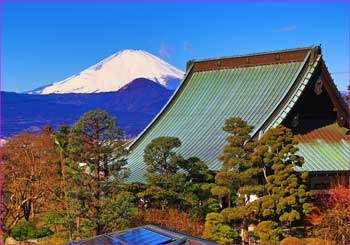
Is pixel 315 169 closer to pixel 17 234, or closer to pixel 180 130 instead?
pixel 180 130

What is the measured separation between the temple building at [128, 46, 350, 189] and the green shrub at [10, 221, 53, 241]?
306 cm

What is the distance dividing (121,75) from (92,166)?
5317 cm

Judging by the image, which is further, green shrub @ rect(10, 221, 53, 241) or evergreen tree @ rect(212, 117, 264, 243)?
green shrub @ rect(10, 221, 53, 241)

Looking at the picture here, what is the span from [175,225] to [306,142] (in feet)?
18.2

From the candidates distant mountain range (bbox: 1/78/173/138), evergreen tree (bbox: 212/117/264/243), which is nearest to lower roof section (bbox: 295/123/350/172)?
evergreen tree (bbox: 212/117/264/243)

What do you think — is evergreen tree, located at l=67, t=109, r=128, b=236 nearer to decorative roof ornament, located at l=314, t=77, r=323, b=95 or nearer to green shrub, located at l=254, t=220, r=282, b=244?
green shrub, located at l=254, t=220, r=282, b=244

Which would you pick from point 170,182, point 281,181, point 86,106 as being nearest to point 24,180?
point 170,182

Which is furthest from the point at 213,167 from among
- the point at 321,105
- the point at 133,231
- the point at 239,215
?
the point at 133,231

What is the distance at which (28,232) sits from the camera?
13312 mm

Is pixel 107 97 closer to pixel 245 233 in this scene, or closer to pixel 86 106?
pixel 86 106

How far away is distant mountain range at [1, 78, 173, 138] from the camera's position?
40969mm

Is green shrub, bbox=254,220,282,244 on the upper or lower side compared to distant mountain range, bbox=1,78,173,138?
Answer: lower

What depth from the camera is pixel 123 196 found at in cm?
985

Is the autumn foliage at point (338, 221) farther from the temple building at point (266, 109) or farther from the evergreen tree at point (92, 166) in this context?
the evergreen tree at point (92, 166)
